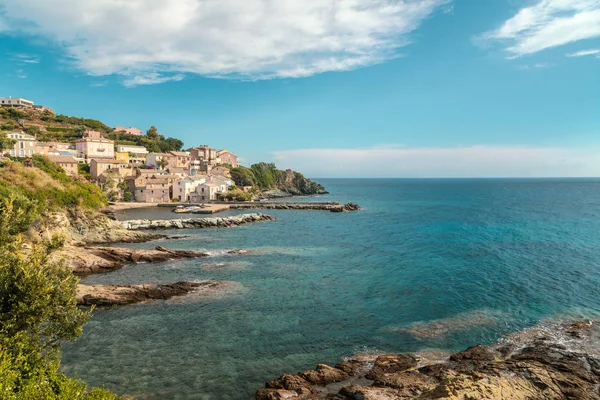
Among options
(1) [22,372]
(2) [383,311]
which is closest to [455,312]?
(2) [383,311]

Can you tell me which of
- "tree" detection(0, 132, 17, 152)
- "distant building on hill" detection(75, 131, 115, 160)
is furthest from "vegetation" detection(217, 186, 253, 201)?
"tree" detection(0, 132, 17, 152)

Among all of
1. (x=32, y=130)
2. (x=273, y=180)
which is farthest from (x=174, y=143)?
(x=32, y=130)

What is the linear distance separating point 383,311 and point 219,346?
473 inches

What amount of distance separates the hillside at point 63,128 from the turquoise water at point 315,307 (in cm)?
10471

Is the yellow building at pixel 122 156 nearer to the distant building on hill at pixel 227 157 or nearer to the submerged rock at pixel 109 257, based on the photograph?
the distant building on hill at pixel 227 157

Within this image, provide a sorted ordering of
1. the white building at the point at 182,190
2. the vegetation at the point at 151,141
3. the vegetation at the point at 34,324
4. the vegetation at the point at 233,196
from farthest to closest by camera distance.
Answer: the vegetation at the point at 151,141, the vegetation at the point at 233,196, the white building at the point at 182,190, the vegetation at the point at 34,324

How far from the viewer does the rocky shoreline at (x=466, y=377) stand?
14875 mm

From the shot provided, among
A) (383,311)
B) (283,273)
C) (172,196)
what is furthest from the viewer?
(172,196)

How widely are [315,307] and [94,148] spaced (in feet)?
366

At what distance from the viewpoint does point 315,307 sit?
27312 mm

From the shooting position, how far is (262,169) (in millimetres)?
165125

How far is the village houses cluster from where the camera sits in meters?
94.8

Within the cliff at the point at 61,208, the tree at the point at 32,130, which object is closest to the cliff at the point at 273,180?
the tree at the point at 32,130

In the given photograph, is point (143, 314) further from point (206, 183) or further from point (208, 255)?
point (206, 183)
